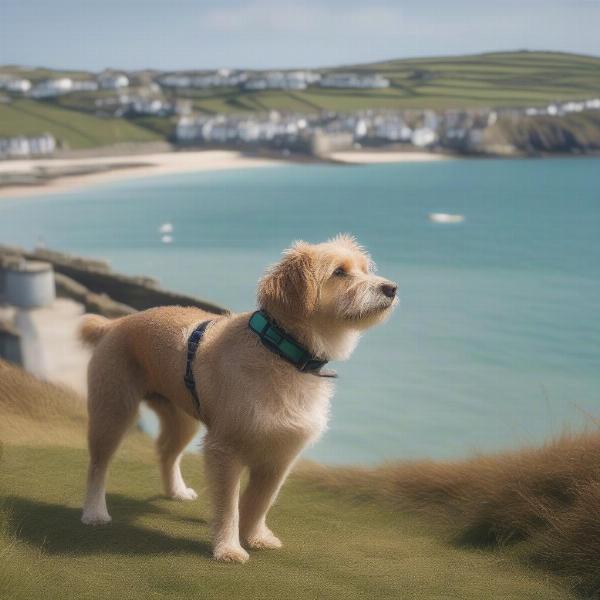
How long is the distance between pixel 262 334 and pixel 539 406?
18378 mm

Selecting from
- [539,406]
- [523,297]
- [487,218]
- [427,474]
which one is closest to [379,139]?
[487,218]

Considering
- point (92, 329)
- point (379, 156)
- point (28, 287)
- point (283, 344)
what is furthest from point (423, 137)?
point (283, 344)

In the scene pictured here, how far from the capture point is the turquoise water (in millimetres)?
20016

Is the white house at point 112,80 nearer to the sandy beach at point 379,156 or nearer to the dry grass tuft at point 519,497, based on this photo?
the sandy beach at point 379,156

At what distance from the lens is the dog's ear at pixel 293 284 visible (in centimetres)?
A: 417

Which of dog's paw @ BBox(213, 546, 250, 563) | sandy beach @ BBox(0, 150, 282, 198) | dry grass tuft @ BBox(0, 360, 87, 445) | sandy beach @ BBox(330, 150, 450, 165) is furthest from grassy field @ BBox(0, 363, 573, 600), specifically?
sandy beach @ BBox(330, 150, 450, 165)

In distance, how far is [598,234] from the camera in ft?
141

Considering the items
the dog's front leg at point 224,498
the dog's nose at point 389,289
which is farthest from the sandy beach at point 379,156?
the dog's nose at point 389,289

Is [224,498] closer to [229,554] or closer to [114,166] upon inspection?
[229,554]

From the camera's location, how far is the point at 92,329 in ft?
17.6

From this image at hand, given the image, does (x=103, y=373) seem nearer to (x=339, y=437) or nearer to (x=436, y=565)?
(x=436, y=565)

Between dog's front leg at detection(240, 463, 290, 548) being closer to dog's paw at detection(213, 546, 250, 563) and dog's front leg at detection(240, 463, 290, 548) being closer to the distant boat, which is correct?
dog's paw at detection(213, 546, 250, 563)

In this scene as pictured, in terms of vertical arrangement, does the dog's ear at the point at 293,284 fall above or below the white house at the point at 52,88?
above

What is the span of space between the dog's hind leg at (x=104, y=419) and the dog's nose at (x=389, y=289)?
5.80ft
